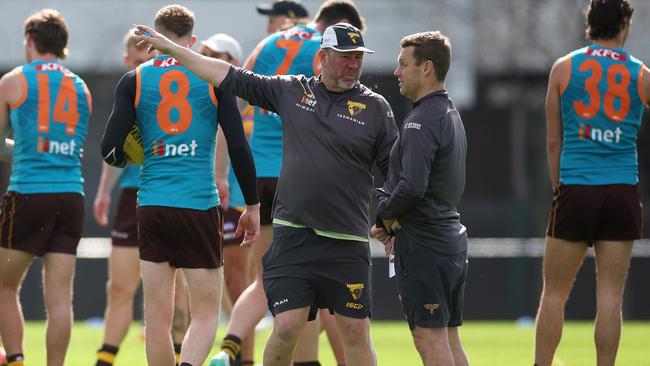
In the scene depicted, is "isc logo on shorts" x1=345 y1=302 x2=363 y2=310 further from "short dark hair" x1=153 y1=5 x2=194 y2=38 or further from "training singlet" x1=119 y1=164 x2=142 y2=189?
"training singlet" x1=119 y1=164 x2=142 y2=189

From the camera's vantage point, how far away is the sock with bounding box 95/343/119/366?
8968mm

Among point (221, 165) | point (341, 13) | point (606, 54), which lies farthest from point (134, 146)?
point (606, 54)

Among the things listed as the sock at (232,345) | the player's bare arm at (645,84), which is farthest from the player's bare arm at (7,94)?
the player's bare arm at (645,84)

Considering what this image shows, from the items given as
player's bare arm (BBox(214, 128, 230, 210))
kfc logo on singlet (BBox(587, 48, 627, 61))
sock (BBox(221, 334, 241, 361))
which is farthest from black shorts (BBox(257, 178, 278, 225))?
kfc logo on singlet (BBox(587, 48, 627, 61))

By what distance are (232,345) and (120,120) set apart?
1.87 meters

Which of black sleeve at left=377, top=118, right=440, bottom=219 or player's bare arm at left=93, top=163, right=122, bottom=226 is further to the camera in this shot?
player's bare arm at left=93, top=163, right=122, bottom=226

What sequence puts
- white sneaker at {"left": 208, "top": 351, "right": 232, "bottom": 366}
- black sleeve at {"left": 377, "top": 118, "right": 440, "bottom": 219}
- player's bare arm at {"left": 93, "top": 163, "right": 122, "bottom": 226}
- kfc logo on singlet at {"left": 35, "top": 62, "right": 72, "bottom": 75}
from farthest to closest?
1. player's bare arm at {"left": 93, "top": 163, "right": 122, "bottom": 226}
2. kfc logo on singlet at {"left": 35, "top": 62, "right": 72, "bottom": 75}
3. white sneaker at {"left": 208, "top": 351, "right": 232, "bottom": 366}
4. black sleeve at {"left": 377, "top": 118, "right": 440, "bottom": 219}

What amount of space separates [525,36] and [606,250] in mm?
18087

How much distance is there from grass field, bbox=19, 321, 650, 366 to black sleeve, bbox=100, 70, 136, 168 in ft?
12.8

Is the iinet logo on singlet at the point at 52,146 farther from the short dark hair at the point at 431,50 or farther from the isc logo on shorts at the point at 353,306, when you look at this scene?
the short dark hair at the point at 431,50

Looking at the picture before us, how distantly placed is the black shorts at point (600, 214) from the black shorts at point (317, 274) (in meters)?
1.56

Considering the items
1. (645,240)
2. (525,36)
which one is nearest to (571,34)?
(525,36)

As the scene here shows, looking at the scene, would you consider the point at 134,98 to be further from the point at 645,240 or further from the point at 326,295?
the point at 645,240

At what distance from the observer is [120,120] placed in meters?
6.91
